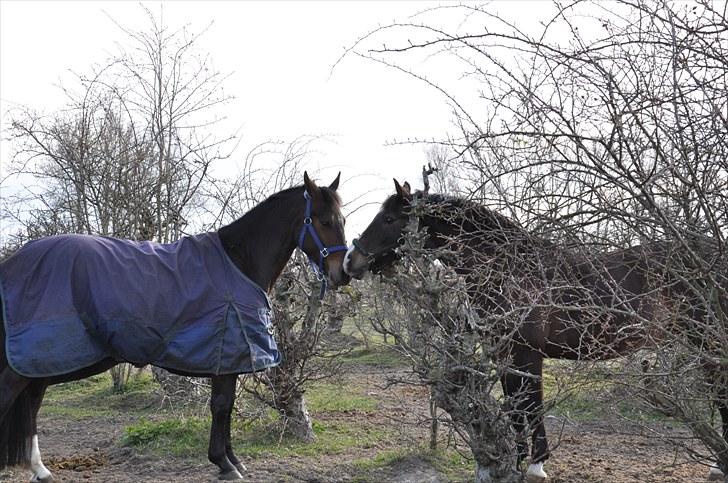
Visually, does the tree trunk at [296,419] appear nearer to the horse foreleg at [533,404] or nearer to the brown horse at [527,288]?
the brown horse at [527,288]

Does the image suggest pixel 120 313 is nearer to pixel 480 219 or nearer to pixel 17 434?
pixel 17 434

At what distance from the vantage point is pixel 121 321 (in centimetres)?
496

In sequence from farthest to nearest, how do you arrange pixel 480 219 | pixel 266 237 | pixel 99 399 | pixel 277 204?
pixel 99 399
pixel 277 204
pixel 266 237
pixel 480 219

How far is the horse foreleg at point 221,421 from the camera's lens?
5.19 m

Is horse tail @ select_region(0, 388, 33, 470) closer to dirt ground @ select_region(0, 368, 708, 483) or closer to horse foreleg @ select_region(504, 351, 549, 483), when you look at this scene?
dirt ground @ select_region(0, 368, 708, 483)

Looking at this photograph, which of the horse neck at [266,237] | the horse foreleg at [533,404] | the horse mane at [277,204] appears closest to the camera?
the horse foreleg at [533,404]

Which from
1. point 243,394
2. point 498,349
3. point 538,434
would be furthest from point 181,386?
point 498,349

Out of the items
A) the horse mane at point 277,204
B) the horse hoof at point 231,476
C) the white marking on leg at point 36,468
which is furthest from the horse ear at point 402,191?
the white marking on leg at point 36,468

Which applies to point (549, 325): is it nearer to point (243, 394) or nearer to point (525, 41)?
point (525, 41)

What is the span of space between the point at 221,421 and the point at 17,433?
136 centimetres

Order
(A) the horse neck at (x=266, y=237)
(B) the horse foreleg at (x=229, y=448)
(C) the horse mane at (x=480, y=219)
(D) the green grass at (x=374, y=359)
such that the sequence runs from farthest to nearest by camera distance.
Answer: (D) the green grass at (x=374, y=359) < (A) the horse neck at (x=266, y=237) < (B) the horse foreleg at (x=229, y=448) < (C) the horse mane at (x=480, y=219)

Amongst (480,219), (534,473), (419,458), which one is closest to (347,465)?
(419,458)

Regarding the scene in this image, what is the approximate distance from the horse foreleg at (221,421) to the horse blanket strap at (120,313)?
23 centimetres

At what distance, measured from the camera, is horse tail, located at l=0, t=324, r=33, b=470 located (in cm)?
502
